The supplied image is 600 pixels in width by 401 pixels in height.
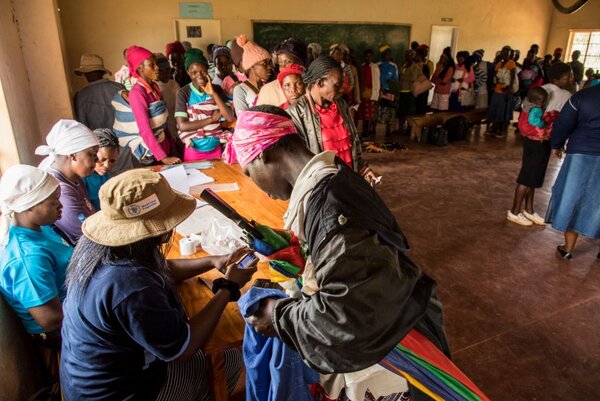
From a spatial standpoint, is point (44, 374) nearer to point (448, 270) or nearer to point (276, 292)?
point (276, 292)

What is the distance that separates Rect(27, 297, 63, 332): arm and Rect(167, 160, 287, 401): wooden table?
49 cm

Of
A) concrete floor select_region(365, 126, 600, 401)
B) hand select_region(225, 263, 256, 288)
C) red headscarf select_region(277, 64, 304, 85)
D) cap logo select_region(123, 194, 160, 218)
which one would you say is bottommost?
concrete floor select_region(365, 126, 600, 401)

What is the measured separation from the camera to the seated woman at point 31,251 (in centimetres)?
166

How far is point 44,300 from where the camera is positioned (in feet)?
5.49

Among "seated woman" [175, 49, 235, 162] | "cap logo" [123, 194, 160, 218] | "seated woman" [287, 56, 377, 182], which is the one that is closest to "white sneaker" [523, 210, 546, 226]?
"seated woman" [287, 56, 377, 182]

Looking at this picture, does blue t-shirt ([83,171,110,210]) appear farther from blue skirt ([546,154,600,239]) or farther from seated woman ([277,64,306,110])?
blue skirt ([546,154,600,239])

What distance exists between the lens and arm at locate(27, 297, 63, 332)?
168cm

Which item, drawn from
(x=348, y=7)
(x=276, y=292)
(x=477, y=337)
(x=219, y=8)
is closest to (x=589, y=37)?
(x=348, y=7)

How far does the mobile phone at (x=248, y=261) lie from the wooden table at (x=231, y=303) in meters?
0.11

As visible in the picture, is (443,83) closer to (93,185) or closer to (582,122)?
(582,122)

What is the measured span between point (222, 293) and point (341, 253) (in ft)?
2.28

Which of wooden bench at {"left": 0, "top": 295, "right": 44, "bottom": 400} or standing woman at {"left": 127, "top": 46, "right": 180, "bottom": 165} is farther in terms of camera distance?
standing woman at {"left": 127, "top": 46, "right": 180, "bottom": 165}

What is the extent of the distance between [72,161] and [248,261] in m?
1.18

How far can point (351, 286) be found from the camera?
38.7 inches
